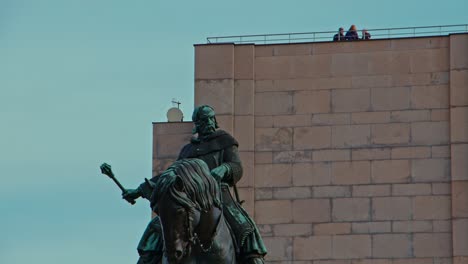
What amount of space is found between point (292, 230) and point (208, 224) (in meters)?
32.6

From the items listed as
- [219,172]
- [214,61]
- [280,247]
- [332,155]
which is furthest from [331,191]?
[219,172]

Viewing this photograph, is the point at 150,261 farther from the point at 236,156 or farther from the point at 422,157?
the point at 422,157

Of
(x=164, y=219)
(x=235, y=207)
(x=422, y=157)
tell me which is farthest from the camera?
(x=422, y=157)

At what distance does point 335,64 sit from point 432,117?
9.57 ft

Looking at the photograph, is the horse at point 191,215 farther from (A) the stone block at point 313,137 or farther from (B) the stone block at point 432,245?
(A) the stone block at point 313,137

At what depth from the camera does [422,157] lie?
6350 centimetres

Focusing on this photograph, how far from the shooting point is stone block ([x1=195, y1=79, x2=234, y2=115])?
63.4 m

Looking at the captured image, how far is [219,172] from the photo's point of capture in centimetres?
3222

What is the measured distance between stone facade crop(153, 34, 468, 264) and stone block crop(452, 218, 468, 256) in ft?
0.12

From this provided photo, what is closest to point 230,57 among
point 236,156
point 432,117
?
point 432,117

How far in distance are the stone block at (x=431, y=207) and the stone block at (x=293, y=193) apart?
286cm

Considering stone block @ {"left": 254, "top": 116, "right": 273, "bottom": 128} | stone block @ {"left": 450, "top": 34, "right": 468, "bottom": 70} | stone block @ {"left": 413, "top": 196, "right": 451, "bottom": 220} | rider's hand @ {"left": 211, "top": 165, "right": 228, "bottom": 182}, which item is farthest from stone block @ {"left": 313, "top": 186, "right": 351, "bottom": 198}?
rider's hand @ {"left": 211, "top": 165, "right": 228, "bottom": 182}

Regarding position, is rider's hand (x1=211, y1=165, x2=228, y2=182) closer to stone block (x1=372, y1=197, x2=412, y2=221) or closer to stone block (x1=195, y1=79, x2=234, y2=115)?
stone block (x1=195, y1=79, x2=234, y2=115)

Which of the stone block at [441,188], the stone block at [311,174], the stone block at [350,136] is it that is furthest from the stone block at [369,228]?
the stone block at [350,136]
